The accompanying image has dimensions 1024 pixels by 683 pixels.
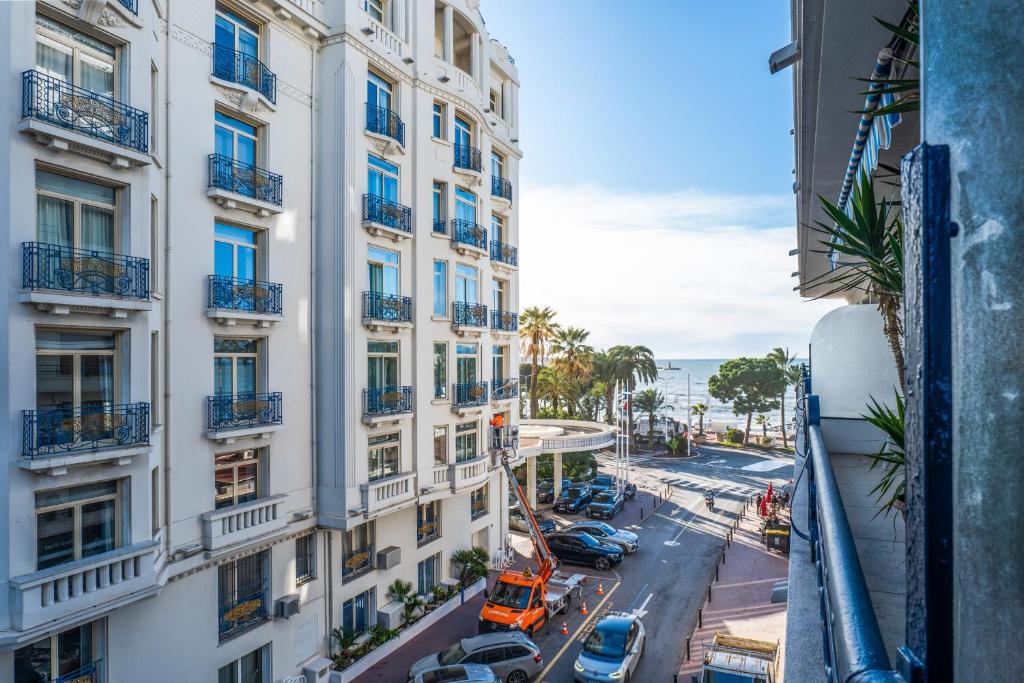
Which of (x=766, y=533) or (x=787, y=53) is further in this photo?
(x=766, y=533)

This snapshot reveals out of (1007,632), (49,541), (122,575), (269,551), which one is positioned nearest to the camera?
(1007,632)

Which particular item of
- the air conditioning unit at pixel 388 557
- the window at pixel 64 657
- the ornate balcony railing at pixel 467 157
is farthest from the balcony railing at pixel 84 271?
the ornate balcony railing at pixel 467 157

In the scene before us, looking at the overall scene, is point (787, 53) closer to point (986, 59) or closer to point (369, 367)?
point (986, 59)

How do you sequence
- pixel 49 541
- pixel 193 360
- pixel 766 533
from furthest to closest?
pixel 766 533 → pixel 193 360 → pixel 49 541

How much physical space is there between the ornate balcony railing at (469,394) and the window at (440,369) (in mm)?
449

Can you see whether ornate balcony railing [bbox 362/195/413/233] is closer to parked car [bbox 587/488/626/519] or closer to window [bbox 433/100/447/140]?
window [bbox 433/100/447/140]

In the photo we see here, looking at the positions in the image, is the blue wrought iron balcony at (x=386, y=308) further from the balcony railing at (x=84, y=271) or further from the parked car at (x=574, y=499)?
the parked car at (x=574, y=499)

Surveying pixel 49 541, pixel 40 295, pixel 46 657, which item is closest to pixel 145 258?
pixel 40 295

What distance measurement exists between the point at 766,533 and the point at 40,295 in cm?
3020

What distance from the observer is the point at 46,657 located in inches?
418

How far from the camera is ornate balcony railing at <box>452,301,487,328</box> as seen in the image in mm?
21250

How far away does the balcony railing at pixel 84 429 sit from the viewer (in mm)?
9602

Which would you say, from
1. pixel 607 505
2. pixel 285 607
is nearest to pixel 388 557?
pixel 285 607

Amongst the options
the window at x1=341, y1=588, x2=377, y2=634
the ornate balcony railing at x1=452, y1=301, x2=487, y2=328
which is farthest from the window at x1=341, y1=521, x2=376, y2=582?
the ornate balcony railing at x1=452, y1=301, x2=487, y2=328
